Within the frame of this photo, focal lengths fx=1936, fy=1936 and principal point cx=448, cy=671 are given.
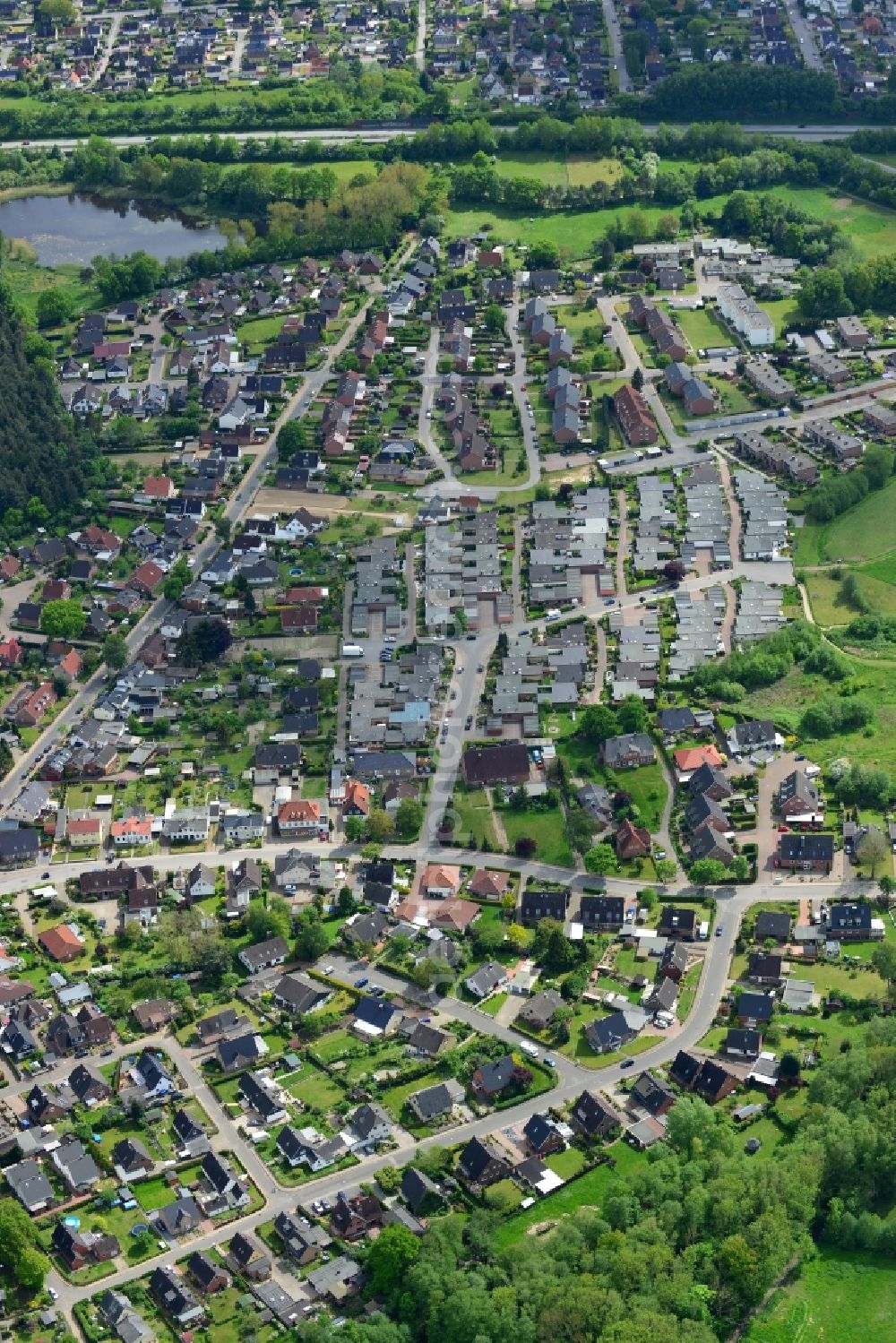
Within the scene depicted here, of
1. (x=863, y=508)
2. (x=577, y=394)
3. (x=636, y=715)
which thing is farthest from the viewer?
(x=577, y=394)

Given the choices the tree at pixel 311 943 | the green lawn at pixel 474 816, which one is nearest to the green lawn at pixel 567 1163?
the tree at pixel 311 943

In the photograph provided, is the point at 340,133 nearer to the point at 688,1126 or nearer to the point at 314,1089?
the point at 314,1089

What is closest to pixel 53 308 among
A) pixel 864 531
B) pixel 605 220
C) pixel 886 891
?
pixel 605 220

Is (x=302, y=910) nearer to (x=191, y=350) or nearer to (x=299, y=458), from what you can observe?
(x=299, y=458)

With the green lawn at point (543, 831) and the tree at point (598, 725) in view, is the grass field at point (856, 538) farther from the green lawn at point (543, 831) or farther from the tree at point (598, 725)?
the green lawn at point (543, 831)

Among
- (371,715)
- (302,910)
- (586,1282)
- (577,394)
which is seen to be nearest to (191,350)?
(577,394)

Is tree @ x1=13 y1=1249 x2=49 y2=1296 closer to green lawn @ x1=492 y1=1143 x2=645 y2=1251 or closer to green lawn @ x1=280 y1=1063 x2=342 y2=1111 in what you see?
green lawn @ x1=280 y1=1063 x2=342 y2=1111
